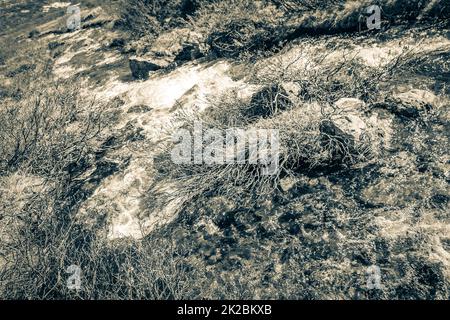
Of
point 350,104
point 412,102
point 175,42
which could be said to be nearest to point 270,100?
point 350,104

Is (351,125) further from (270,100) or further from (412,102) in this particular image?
(270,100)

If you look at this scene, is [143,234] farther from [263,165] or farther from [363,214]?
[363,214]

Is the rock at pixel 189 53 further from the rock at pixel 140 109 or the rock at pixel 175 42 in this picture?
the rock at pixel 140 109

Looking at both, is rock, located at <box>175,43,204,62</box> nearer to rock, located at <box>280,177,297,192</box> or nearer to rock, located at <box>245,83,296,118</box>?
rock, located at <box>245,83,296,118</box>

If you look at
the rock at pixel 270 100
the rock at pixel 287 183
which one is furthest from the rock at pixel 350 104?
the rock at pixel 287 183

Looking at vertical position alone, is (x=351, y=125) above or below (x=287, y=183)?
above

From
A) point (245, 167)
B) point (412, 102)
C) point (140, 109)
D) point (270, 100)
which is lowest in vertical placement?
point (140, 109)
